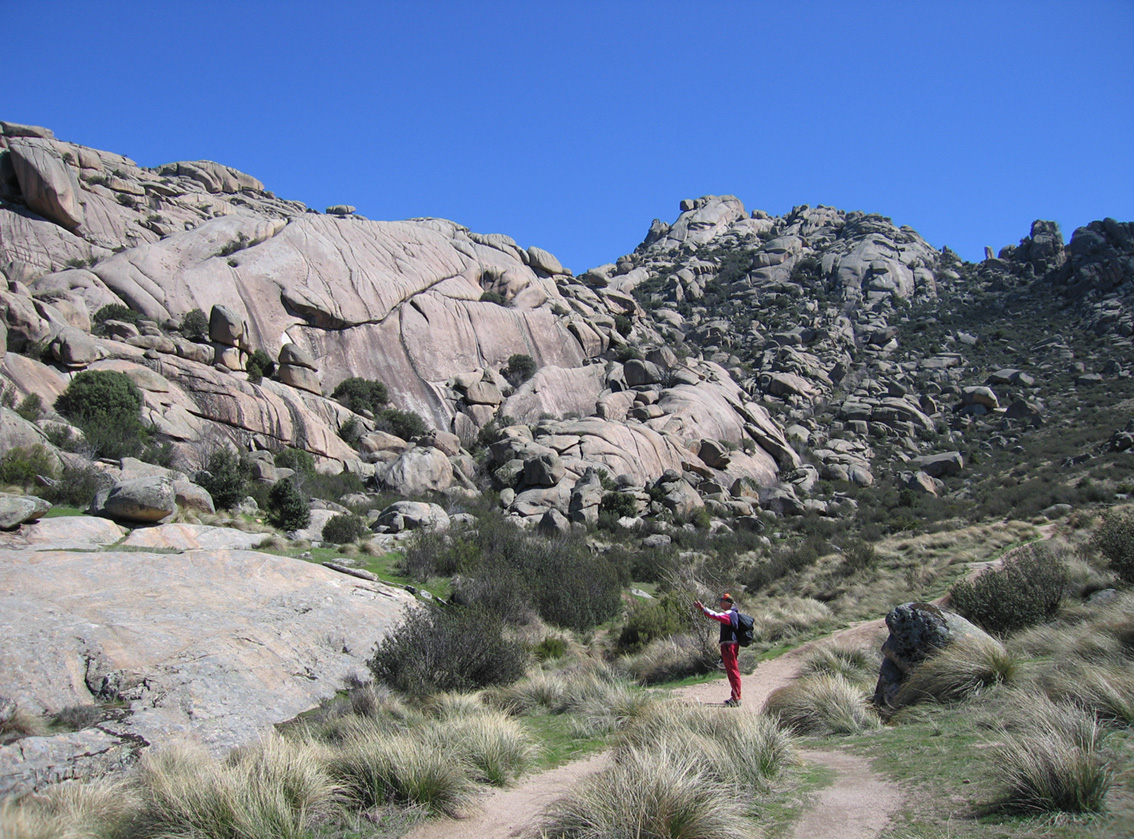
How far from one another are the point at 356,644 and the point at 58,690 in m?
4.65

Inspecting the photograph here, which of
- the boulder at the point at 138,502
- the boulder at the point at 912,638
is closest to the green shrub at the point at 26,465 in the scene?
the boulder at the point at 138,502

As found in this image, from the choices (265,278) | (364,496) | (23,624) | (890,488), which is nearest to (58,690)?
(23,624)

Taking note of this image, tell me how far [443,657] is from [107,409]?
826 inches

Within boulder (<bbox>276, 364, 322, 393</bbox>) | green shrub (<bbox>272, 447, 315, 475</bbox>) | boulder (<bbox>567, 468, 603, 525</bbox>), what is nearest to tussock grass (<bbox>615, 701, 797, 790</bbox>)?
boulder (<bbox>567, 468, 603, 525</bbox>)

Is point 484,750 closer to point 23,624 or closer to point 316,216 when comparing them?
point 23,624

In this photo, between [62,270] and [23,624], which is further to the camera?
[62,270]

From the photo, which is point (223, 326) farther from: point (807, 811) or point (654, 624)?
point (807, 811)

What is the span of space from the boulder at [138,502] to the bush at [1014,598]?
1772 centimetres

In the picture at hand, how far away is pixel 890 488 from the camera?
41.6 meters

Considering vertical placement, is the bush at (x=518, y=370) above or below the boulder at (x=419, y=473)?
above

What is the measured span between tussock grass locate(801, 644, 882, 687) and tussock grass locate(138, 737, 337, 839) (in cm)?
853

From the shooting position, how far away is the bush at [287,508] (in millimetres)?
20234

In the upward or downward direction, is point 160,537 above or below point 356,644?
above

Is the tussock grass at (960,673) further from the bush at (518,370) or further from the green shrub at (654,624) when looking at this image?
the bush at (518,370)
